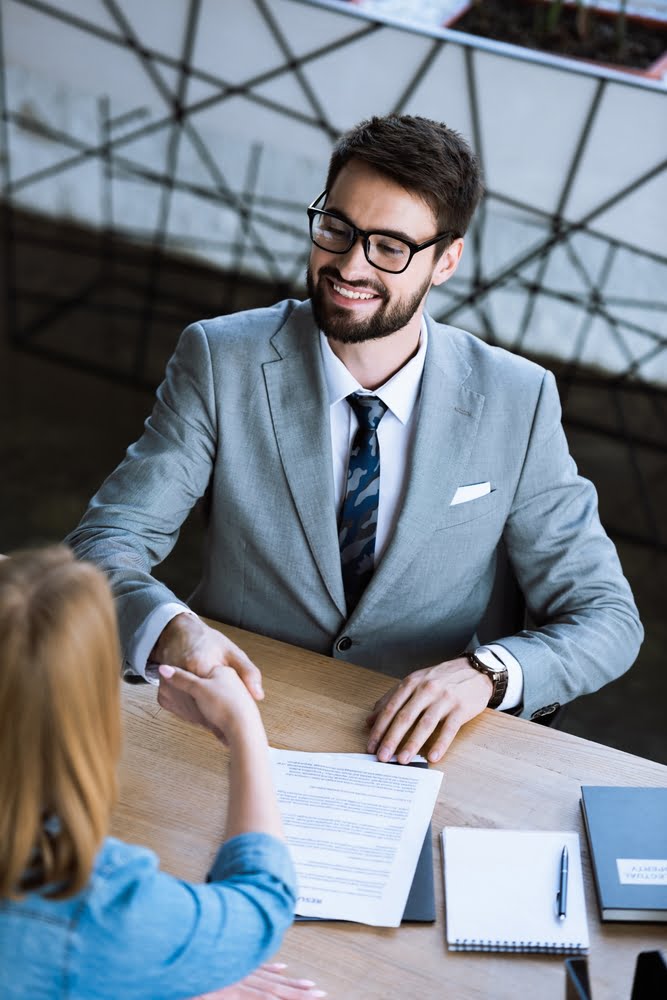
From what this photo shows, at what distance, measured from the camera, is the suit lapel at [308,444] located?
1.79 meters

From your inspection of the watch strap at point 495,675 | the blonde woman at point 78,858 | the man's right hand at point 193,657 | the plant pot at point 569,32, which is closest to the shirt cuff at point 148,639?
the man's right hand at point 193,657

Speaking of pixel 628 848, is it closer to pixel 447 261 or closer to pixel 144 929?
pixel 144 929

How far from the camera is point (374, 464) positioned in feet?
→ 6.03

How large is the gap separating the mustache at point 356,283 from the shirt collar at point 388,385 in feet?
0.37

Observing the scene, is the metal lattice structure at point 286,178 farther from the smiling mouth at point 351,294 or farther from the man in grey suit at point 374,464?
the smiling mouth at point 351,294

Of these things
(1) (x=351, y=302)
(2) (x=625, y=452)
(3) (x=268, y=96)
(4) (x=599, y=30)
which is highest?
(4) (x=599, y=30)

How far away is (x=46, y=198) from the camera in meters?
4.83

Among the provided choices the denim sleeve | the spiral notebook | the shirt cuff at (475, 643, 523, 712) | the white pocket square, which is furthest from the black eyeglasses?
the denim sleeve

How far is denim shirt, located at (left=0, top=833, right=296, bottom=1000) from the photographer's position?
917 mm

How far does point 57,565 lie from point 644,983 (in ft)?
2.23

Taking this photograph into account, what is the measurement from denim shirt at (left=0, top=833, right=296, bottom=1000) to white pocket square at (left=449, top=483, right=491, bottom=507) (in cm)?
87

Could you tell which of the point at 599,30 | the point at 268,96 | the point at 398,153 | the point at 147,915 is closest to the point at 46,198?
the point at 268,96

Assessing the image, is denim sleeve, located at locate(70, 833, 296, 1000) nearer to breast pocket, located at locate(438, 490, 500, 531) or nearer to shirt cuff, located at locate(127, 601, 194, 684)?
shirt cuff, located at locate(127, 601, 194, 684)

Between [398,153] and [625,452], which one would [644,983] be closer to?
[398,153]
